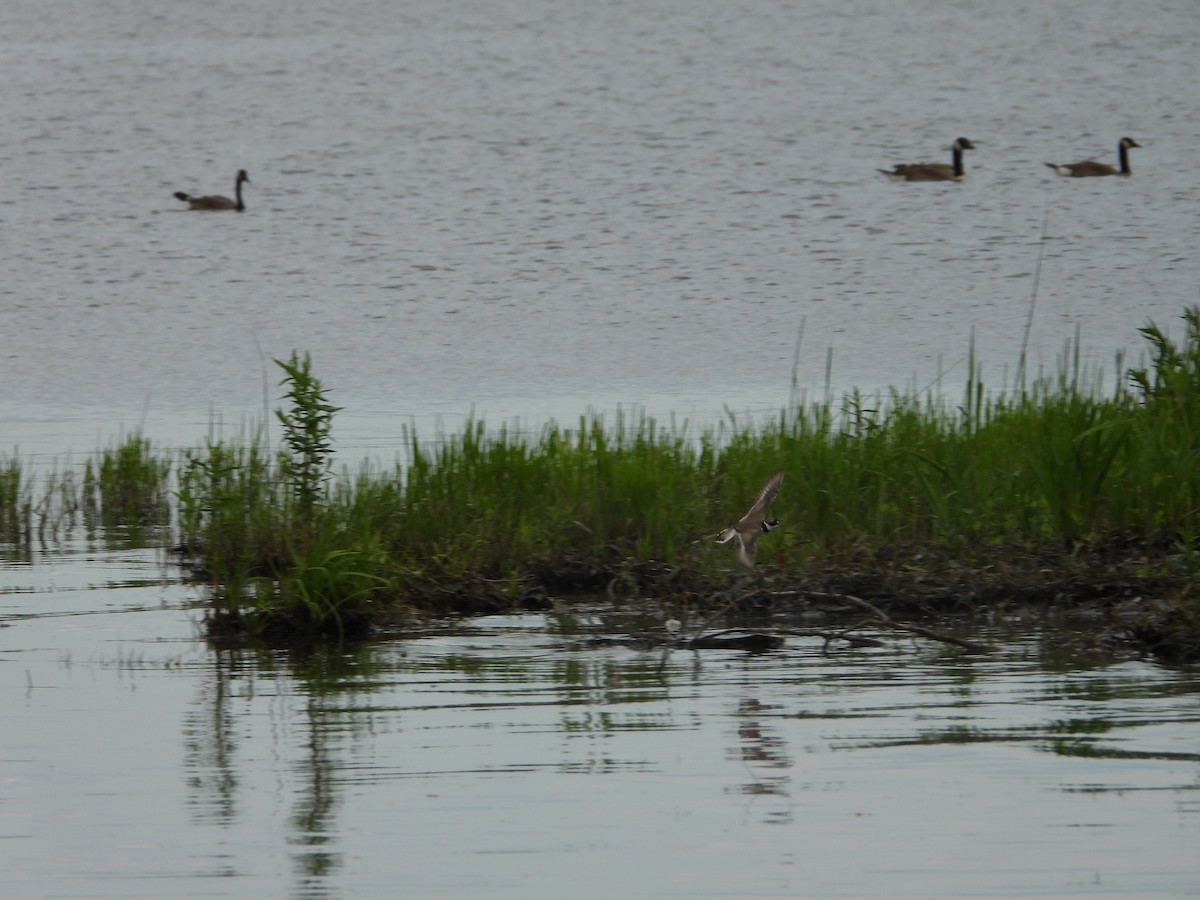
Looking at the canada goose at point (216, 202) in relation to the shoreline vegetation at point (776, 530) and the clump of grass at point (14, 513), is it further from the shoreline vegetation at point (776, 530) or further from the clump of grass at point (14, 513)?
the shoreline vegetation at point (776, 530)

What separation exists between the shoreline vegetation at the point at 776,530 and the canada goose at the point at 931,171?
24826 millimetres

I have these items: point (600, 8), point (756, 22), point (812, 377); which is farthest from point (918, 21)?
point (812, 377)

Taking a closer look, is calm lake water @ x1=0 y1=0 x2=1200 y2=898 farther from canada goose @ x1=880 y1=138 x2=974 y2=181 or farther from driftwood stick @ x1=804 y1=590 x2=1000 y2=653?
canada goose @ x1=880 y1=138 x2=974 y2=181

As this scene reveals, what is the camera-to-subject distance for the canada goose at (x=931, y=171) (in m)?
35.4

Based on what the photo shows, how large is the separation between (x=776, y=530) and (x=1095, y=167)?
2721 cm

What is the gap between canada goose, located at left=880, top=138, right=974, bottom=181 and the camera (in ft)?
116

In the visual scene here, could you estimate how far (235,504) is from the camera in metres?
10.2

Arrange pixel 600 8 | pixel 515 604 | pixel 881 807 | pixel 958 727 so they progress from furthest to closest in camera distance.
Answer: pixel 600 8
pixel 515 604
pixel 958 727
pixel 881 807

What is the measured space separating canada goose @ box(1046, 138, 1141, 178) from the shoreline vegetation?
81.8 ft

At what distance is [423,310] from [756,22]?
30.0 metres

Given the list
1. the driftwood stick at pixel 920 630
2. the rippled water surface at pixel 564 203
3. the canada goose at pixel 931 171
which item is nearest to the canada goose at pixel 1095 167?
the rippled water surface at pixel 564 203

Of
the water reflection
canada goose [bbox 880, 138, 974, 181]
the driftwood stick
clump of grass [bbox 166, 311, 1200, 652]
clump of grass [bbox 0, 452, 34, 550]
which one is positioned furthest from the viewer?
canada goose [bbox 880, 138, 974, 181]

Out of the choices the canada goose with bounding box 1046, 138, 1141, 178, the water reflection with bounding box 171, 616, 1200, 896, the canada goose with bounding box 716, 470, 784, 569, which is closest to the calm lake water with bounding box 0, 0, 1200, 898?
the water reflection with bounding box 171, 616, 1200, 896

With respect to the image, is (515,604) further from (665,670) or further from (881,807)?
(881,807)
